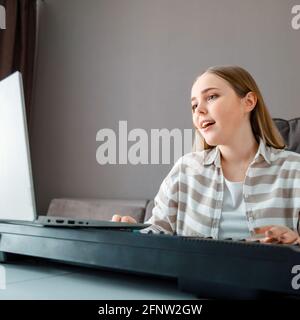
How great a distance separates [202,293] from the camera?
0.54 meters

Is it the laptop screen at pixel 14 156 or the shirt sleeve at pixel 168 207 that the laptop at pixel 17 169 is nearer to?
the laptop screen at pixel 14 156

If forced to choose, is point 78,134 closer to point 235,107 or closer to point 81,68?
point 81,68

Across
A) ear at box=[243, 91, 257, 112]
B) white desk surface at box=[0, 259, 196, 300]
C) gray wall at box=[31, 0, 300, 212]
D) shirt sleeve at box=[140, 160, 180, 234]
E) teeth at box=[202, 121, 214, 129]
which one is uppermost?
gray wall at box=[31, 0, 300, 212]

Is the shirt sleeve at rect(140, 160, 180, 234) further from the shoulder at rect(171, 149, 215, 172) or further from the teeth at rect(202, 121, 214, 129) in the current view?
the teeth at rect(202, 121, 214, 129)

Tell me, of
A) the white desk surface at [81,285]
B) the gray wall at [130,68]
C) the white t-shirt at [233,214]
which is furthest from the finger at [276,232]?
the gray wall at [130,68]

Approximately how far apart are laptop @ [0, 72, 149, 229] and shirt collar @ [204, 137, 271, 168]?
480mm

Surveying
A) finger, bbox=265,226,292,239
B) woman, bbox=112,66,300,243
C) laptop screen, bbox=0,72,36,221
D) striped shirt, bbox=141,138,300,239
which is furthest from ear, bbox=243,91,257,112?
laptop screen, bbox=0,72,36,221

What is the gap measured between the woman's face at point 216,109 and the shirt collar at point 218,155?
0.07 m

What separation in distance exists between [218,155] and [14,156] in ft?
2.07

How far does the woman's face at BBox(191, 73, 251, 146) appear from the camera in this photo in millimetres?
1109

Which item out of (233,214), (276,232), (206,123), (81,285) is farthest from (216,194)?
(81,285)

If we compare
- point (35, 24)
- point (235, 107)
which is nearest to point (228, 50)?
point (235, 107)

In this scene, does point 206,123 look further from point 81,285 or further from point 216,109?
point 81,285
